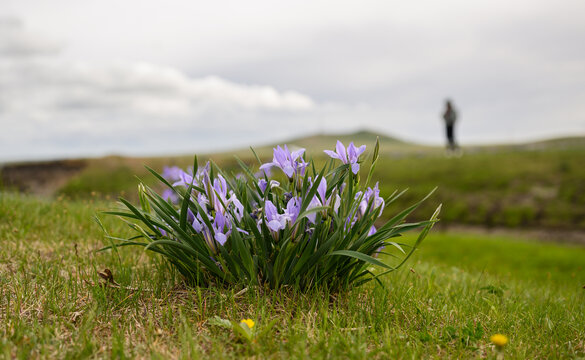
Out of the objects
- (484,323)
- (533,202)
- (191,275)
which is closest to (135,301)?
(191,275)

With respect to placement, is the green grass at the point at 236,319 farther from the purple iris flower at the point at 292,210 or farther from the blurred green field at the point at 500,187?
the blurred green field at the point at 500,187

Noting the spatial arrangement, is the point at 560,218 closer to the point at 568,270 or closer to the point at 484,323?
the point at 568,270

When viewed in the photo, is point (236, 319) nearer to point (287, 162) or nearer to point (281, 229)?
point (281, 229)

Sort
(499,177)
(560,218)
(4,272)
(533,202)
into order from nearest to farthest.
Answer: (4,272), (560,218), (533,202), (499,177)

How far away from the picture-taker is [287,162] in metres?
3.17

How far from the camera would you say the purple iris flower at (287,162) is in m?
3.13

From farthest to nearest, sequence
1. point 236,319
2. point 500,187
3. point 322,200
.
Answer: point 500,187, point 322,200, point 236,319

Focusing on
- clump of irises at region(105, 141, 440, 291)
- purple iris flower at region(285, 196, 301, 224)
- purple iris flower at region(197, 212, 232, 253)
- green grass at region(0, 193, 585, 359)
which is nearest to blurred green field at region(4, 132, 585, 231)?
green grass at region(0, 193, 585, 359)

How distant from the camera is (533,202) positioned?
2519 centimetres

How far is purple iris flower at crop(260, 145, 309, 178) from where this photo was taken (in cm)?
313

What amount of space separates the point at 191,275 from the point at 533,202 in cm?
2692

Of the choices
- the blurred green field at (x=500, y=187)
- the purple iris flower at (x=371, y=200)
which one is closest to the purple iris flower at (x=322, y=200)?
the purple iris flower at (x=371, y=200)

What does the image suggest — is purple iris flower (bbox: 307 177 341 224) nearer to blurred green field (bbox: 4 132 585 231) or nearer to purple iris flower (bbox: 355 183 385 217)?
purple iris flower (bbox: 355 183 385 217)

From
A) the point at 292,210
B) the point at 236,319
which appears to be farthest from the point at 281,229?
the point at 236,319
